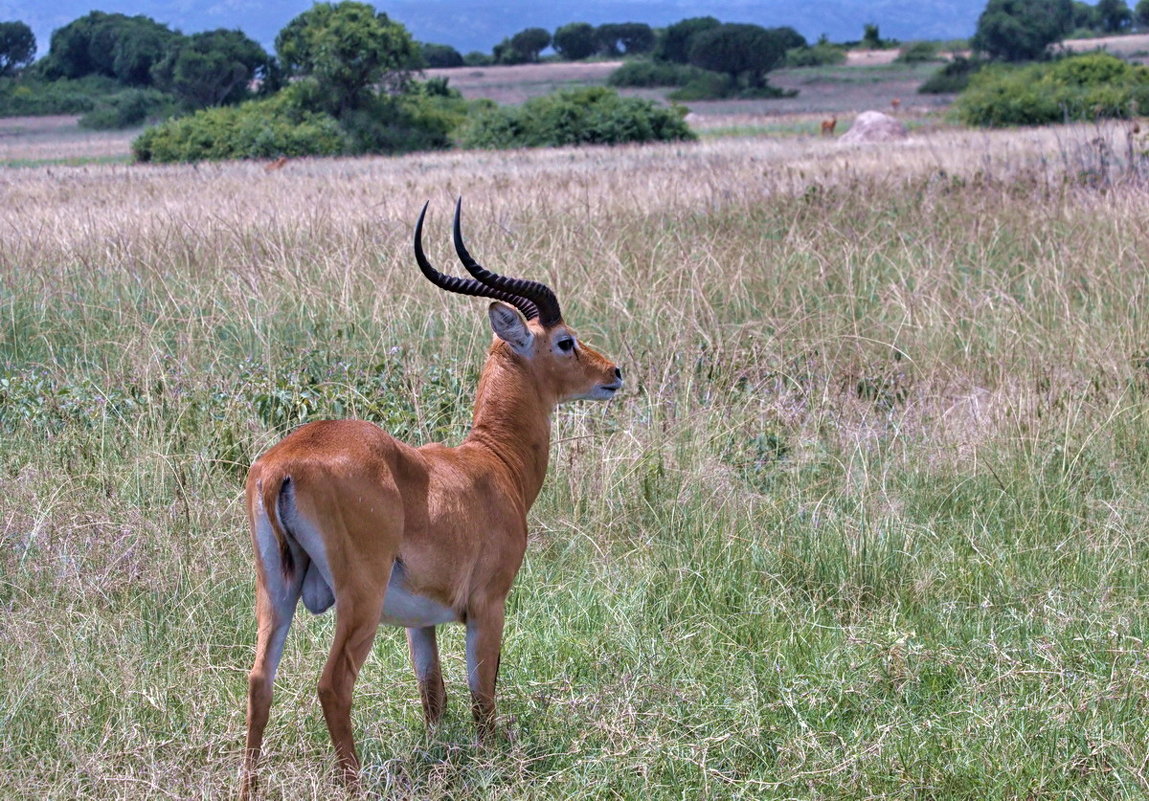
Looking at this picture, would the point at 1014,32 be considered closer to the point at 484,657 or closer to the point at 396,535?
the point at 484,657

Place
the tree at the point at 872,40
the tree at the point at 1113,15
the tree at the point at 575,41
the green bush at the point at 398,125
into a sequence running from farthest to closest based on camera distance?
the tree at the point at 575,41 < the tree at the point at 1113,15 < the tree at the point at 872,40 < the green bush at the point at 398,125

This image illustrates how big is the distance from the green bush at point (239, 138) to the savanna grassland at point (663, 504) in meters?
24.3

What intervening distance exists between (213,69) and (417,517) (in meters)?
54.8

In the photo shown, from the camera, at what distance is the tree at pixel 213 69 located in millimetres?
53469

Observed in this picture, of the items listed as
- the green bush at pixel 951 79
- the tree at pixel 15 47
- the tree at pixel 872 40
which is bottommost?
the green bush at pixel 951 79

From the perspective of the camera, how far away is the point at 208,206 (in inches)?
522

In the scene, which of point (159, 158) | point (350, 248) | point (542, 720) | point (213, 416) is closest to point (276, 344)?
point (213, 416)

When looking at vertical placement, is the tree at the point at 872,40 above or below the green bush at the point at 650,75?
above

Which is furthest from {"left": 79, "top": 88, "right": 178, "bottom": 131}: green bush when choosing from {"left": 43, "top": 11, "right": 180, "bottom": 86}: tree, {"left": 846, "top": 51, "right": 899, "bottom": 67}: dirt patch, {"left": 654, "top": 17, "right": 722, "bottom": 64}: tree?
{"left": 846, "top": 51, "right": 899, "bottom": 67}: dirt patch

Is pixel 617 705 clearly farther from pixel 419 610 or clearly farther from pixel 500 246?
pixel 500 246

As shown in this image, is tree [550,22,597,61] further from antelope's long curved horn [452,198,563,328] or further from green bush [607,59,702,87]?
antelope's long curved horn [452,198,563,328]

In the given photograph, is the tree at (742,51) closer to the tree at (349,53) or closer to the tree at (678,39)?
the tree at (678,39)

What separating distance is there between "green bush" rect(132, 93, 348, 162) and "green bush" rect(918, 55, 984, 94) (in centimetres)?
4162

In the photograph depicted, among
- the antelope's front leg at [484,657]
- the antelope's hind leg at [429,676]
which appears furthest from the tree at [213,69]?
Result: the antelope's front leg at [484,657]
